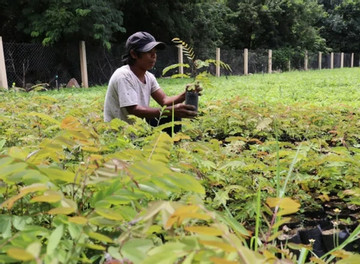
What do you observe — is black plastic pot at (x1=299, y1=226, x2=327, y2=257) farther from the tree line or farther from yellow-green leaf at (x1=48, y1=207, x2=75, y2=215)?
the tree line

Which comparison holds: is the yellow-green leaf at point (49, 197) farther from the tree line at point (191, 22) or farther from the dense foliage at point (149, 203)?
the tree line at point (191, 22)

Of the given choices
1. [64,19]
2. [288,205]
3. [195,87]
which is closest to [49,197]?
[288,205]

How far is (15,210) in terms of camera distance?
36.0 inches

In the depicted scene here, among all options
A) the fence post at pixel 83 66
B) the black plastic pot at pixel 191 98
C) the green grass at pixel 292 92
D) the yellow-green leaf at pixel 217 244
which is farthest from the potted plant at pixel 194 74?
the fence post at pixel 83 66

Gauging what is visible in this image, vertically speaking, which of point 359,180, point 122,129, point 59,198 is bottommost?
point 359,180

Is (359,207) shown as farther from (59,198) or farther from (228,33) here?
(228,33)

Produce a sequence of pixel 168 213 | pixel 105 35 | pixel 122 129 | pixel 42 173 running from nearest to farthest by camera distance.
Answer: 1. pixel 168 213
2. pixel 42 173
3. pixel 122 129
4. pixel 105 35

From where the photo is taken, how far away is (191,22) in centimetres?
2045

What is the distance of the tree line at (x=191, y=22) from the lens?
13.3m

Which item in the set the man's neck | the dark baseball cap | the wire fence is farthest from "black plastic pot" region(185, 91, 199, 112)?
the wire fence

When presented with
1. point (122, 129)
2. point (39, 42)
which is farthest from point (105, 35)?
point (122, 129)

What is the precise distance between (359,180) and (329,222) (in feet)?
0.74

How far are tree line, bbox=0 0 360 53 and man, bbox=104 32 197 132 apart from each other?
33.1ft

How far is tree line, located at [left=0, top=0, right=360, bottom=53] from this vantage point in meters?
13.3
